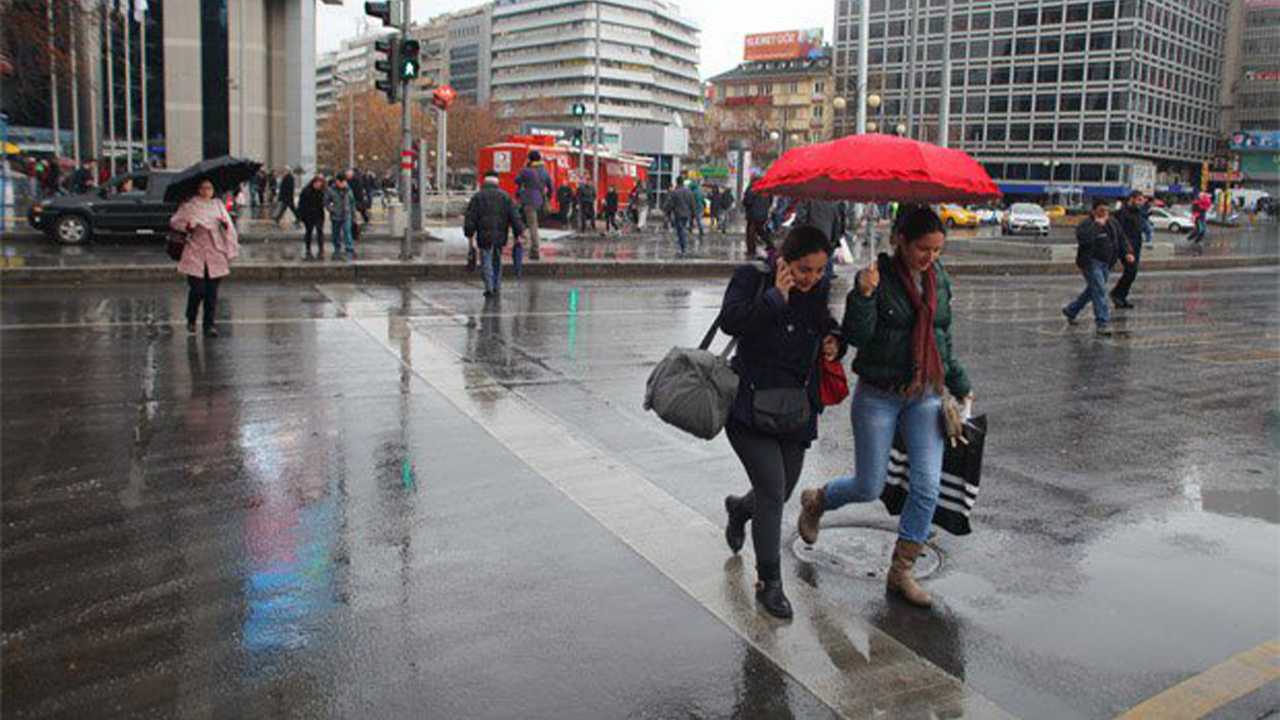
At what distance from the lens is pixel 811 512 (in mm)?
5258

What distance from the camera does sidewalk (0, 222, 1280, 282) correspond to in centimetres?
1697

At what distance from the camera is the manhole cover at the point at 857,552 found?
16.9ft

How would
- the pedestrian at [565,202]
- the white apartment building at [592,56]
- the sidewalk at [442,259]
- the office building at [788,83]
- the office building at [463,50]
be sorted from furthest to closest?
the office building at [463,50]
the white apartment building at [592,56]
the office building at [788,83]
the pedestrian at [565,202]
the sidewalk at [442,259]

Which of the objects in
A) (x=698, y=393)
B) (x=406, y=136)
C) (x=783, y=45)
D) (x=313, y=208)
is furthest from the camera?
(x=783, y=45)

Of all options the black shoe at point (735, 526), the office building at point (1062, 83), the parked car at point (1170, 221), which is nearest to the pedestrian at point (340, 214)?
the black shoe at point (735, 526)

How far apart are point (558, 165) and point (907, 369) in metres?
34.6

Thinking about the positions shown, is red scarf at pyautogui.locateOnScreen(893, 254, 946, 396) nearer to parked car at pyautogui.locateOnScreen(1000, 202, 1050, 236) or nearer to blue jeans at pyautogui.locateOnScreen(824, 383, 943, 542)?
blue jeans at pyautogui.locateOnScreen(824, 383, 943, 542)

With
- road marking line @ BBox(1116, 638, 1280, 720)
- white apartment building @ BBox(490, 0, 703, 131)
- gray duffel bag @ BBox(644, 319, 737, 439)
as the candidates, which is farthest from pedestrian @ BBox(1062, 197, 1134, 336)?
white apartment building @ BBox(490, 0, 703, 131)

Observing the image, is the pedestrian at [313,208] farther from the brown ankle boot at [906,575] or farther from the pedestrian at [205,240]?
the brown ankle boot at [906,575]

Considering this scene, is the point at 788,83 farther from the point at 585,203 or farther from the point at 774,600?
the point at 774,600

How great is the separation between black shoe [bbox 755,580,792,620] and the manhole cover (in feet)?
2.18

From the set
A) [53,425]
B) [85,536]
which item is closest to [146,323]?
[53,425]

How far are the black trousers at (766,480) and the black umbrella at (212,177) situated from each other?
318 inches

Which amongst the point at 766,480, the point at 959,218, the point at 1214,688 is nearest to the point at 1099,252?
the point at 1214,688
